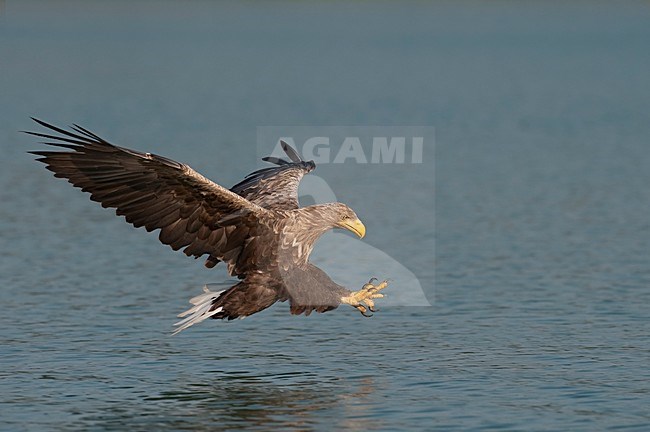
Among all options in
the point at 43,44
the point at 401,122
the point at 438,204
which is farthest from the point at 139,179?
the point at 43,44

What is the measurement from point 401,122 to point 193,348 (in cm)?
1430

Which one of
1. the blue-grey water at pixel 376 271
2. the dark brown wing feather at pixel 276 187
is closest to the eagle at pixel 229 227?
the dark brown wing feather at pixel 276 187

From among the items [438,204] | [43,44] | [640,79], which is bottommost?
[438,204]

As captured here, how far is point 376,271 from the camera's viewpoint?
41.3 ft

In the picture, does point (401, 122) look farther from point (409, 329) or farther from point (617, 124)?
→ point (409, 329)

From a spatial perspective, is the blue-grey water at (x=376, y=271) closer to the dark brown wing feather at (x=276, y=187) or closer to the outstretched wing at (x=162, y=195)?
the outstretched wing at (x=162, y=195)

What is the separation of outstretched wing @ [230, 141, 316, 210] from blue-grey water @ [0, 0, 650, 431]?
41.9 inches

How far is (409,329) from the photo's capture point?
1059cm

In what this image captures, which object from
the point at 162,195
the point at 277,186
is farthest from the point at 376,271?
the point at 162,195

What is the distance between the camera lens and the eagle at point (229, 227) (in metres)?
8.59

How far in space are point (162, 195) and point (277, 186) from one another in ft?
4.83

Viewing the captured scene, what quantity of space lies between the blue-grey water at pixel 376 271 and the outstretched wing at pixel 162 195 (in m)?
0.93

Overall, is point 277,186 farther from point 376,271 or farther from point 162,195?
point 376,271

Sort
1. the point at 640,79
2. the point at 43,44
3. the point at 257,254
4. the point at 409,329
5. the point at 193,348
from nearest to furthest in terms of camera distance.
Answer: the point at 257,254 → the point at 193,348 → the point at 409,329 → the point at 640,79 → the point at 43,44
